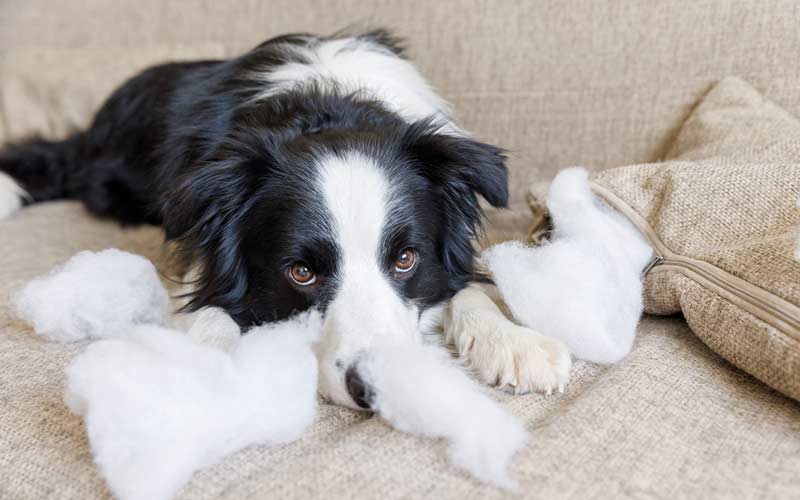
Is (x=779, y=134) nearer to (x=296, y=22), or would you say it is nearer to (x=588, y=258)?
(x=588, y=258)

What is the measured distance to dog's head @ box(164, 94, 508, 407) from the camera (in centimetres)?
149

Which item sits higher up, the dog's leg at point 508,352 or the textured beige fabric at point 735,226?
the textured beige fabric at point 735,226

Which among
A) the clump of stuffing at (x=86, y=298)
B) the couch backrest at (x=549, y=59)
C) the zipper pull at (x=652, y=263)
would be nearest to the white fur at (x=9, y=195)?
the couch backrest at (x=549, y=59)

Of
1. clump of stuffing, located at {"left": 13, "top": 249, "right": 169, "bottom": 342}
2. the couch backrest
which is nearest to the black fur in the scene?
clump of stuffing, located at {"left": 13, "top": 249, "right": 169, "bottom": 342}

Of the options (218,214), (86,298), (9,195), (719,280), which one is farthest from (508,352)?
(9,195)

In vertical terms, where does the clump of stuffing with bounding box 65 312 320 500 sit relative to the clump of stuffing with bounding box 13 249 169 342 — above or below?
above

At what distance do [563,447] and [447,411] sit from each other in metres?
0.19

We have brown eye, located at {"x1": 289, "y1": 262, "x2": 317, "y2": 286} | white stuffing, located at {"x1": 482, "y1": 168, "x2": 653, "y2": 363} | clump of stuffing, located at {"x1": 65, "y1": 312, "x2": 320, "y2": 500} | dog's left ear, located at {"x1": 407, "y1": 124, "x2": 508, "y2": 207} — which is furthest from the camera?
dog's left ear, located at {"x1": 407, "y1": 124, "x2": 508, "y2": 207}

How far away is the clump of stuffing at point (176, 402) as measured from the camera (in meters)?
1.05

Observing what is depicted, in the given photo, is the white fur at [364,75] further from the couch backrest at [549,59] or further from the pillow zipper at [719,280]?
the pillow zipper at [719,280]

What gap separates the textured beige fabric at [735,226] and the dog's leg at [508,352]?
0.96 ft

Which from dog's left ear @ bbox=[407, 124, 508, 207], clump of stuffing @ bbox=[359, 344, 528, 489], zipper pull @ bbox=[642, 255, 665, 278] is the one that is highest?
dog's left ear @ bbox=[407, 124, 508, 207]

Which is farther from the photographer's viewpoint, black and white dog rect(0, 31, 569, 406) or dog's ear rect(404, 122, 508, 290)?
dog's ear rect(404, 122, 508, 290)

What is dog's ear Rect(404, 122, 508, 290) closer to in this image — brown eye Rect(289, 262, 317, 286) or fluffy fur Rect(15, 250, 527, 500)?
brown eye Rect(289, 262, 317, 286)
